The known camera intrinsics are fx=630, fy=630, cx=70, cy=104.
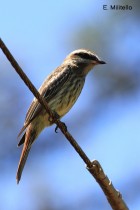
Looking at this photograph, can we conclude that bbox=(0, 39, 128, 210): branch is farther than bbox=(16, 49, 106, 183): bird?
No

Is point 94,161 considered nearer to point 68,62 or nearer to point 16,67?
point 16,67

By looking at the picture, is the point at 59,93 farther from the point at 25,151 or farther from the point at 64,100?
the point at 25,151

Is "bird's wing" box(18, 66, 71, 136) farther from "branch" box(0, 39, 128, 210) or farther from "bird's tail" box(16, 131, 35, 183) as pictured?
"branch" box(0, 39, 128, 210)

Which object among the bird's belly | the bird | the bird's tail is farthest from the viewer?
the bird's belly

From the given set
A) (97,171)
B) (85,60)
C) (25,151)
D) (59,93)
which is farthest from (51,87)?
(97,171)

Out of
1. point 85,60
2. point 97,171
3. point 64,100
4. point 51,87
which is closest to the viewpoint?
point 97,171

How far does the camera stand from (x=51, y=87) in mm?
5391

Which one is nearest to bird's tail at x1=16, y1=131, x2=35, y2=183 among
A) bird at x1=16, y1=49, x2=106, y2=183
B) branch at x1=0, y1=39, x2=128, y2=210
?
bird at x1=16, y1=49, x2=106, y2=183

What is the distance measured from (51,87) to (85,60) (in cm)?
52

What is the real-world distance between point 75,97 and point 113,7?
3.86 ft

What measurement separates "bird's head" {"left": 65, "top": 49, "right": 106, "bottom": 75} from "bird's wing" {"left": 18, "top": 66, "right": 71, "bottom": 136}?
0.44ft

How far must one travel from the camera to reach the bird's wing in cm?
509

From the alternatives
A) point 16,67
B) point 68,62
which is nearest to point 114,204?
point 16,67

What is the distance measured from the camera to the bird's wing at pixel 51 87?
5.09 meters
